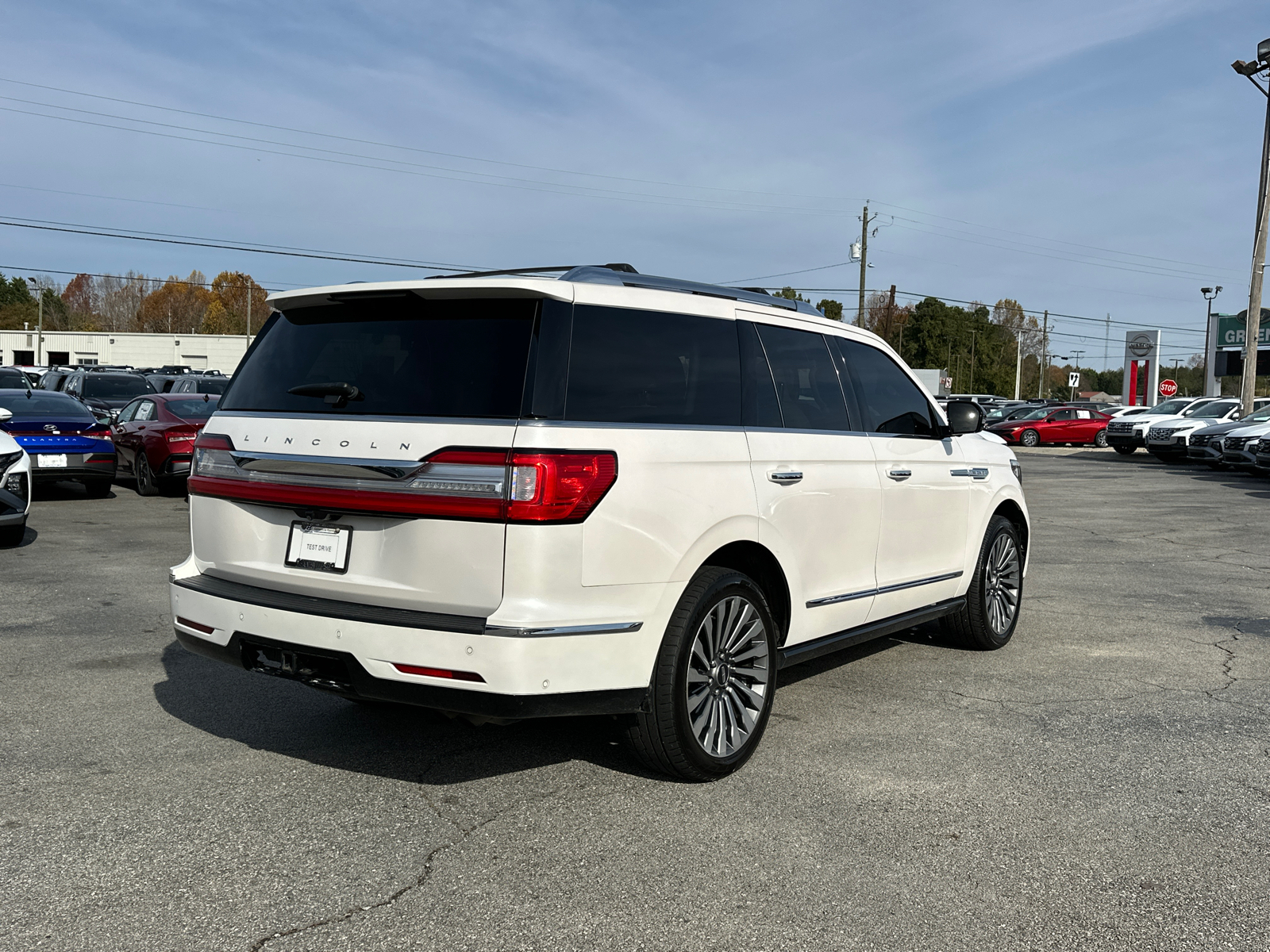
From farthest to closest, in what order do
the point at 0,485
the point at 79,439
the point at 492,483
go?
1. the point at 79,439
2. the point at 0,485
3. the point at 492,483

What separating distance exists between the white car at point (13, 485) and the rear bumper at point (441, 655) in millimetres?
7042

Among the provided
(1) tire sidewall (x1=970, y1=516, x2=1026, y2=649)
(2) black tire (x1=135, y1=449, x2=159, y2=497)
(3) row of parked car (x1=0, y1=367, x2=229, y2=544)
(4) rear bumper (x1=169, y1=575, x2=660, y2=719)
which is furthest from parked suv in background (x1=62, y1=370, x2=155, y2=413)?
(4) rear bumper (x1=169, y1=575, x2=660, y2=719)

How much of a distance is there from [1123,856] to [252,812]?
9.96 feet

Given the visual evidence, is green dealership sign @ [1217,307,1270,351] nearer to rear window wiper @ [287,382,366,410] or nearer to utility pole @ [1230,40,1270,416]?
Result: utility pole @ [1230,40,1270,416]

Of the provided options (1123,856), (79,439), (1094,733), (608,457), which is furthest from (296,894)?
(79,439)

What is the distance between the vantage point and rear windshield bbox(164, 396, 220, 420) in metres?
15.5

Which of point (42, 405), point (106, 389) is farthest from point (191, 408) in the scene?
point (106, 389)

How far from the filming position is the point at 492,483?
3.60m

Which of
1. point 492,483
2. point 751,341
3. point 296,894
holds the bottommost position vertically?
point 296,894

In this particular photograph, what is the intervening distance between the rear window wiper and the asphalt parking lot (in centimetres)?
148

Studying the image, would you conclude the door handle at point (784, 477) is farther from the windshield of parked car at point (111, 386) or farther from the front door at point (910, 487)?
the windshield of parked car at point (111, 386)

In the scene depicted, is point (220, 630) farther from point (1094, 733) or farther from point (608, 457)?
point (1094, 733)

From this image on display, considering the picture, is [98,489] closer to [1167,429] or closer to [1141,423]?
[1167,429]

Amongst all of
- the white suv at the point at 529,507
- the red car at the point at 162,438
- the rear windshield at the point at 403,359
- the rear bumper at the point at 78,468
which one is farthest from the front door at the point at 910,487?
the rear bumper at the point at 78,468
